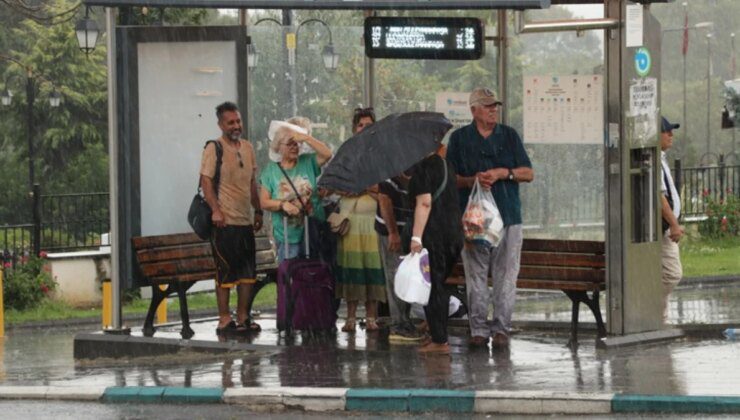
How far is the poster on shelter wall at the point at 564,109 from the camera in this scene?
1414 centimetres

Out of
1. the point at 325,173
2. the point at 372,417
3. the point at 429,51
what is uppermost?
the point at 429,51

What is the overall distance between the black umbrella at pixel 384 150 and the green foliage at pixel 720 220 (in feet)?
55.4

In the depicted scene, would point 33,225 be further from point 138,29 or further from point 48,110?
point 48,110

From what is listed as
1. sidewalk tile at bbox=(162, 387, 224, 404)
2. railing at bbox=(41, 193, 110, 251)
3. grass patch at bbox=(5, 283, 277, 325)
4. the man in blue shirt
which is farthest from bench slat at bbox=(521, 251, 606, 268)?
railing at bbox=(41, 193, 110, 251)

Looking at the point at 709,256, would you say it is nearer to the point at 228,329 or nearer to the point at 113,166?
the point at 228,329

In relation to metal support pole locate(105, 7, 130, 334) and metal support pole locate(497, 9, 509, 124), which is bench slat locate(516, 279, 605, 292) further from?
metal support pole locate(105, 7, 130, 334)

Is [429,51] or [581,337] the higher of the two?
[429,51]

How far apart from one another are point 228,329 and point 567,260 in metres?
3.15

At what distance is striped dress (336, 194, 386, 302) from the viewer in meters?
14.4

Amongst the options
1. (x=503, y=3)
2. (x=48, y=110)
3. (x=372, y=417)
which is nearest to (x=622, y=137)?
(x=503, y=3)

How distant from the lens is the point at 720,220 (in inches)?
1144

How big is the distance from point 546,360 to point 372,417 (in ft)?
7.69

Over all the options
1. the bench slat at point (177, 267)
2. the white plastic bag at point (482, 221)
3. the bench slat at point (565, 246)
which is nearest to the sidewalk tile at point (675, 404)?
the white plastic bag at point (482, 221)

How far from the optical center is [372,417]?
34.9 feet
